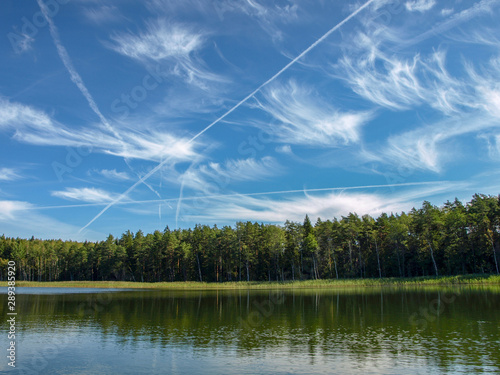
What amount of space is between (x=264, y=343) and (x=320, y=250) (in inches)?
3838

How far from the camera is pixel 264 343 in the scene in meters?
24.0

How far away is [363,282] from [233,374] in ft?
283

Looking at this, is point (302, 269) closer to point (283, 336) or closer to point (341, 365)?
point (283, 336)

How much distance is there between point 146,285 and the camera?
117062mm

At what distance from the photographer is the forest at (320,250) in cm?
9612

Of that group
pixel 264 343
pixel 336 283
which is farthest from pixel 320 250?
pixel 264 343

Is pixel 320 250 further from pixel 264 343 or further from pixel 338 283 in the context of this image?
pixel 264 343

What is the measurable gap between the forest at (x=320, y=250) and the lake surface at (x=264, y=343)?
6530cm

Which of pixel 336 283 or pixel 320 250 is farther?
pixel 320 250

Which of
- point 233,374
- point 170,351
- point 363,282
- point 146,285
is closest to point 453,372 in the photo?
point 233,374

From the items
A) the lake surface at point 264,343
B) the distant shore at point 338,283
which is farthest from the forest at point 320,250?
the lake surface at point 264,343

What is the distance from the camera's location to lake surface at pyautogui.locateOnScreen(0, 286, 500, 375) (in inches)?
722

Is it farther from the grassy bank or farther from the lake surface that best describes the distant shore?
the lake surface

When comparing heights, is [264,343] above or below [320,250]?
below
